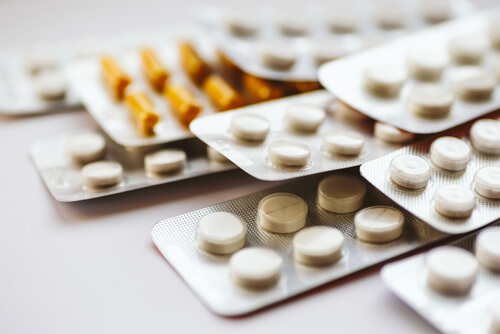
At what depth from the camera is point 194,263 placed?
94 cm

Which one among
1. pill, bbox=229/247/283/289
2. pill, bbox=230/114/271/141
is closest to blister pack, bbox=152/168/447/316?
pill, bbox=229/247/283/289

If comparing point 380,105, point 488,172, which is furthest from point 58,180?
point 488,172

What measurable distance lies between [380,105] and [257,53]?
350 mm

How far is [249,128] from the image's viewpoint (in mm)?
1122

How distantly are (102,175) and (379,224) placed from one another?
52 cm

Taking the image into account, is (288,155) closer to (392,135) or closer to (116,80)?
(392,135)

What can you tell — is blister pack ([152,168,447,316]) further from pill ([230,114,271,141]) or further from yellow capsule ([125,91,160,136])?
yellow capsule ([125,91,160,136])

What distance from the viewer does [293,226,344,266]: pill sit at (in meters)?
0.91

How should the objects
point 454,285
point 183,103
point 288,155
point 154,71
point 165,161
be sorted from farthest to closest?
point 154,71 → point 183,103 → point 165,161 → point 288,155 → point 454,285

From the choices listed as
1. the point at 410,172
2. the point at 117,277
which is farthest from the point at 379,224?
the point at 117,277

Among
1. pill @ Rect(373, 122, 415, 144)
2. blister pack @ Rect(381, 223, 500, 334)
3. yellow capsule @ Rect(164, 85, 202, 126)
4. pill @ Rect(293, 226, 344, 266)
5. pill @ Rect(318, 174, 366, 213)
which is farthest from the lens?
yellow capsule @ Rect(164, 85, 202, 126)

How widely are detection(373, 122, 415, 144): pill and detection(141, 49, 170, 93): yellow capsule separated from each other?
1.73 feet

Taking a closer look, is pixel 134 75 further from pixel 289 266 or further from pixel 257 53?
pixel 289 266

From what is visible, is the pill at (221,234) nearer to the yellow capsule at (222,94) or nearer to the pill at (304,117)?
the pill at (304,117)
